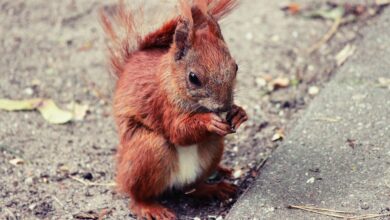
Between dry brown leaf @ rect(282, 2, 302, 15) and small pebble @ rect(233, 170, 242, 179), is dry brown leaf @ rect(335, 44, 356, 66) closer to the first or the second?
dry brown leaf @ rect(282, 2, 302, 15)

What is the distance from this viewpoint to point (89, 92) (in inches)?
201

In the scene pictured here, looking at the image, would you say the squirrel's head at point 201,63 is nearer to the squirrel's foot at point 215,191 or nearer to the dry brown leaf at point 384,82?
the squirrel's foot at point 215,191

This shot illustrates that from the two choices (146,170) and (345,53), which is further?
(345,53)

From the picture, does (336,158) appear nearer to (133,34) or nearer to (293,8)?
(133,34)

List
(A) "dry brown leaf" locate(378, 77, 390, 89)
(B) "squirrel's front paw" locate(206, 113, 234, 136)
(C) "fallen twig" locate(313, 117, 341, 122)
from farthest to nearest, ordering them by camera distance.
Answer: (A) "dry brown leaf" locate(378, 77, 390, 89) → (C) "fallen twig" locate(313, 117, 341, 122) → (B) "squirrel's front paw" locate(206, 113, 234, 136)

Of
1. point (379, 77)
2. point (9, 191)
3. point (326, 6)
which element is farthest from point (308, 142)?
point (326, 6)

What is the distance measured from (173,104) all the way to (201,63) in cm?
27

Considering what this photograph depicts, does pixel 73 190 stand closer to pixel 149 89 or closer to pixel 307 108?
pixel 149 89

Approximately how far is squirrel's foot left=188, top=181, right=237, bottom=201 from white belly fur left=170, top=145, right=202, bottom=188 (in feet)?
0.42

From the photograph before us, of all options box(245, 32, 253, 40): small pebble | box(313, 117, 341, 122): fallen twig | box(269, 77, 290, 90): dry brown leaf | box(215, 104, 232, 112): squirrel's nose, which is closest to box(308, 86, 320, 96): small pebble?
box(269, 77, 290, 90): dry brown leaf

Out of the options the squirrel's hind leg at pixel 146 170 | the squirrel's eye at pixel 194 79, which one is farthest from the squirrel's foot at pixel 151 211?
the squirrel's eye at pixel 194 79

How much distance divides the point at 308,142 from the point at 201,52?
950mm

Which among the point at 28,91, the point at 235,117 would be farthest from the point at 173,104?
the point at 28,91

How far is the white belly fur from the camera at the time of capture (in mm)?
3743
